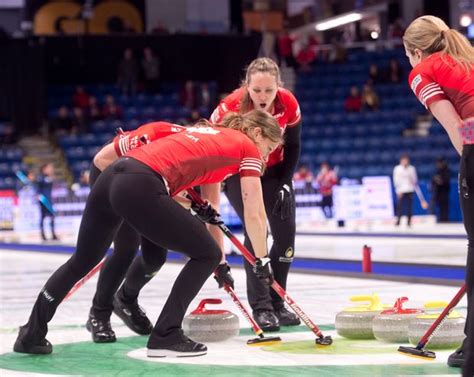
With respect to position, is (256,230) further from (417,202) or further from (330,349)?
(417,202)

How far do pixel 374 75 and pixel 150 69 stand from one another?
20.8 ft

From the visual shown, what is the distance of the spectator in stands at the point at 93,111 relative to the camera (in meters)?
28.9

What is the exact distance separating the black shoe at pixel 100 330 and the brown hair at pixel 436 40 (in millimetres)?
2645

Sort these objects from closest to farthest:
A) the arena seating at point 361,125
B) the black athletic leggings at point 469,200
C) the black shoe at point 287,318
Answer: the black athletic leggings at point 469,200
the black shoe at point 287,318
the arena seating at point 361,125

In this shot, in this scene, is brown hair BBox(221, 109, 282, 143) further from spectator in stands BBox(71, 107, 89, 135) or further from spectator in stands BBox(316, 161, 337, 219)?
spectator in stands BBox(71, 107, 89, 135)

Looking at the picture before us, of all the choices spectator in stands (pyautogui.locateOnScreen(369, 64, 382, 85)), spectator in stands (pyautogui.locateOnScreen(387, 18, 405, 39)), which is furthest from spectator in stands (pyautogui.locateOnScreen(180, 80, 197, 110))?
spectator in stands (pyautogui.locateOnScreen(387, 18, 405, 39))

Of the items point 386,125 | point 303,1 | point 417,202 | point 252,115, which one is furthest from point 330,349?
point 303,1

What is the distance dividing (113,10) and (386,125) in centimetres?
982

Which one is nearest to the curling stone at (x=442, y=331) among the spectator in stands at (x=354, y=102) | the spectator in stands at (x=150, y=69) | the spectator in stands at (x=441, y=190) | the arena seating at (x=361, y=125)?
the spectator in stands at (x=441, y=190)

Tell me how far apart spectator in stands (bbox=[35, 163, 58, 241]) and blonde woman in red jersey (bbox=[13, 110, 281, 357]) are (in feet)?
51.3

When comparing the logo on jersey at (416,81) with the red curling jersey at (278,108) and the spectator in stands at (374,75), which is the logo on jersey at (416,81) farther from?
the spectator in stands at (374,75)

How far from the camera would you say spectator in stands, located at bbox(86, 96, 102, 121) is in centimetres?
2889

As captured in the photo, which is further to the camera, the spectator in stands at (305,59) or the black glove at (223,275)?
the spectator in stands at (305,59)

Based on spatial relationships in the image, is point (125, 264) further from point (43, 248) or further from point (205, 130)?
point (43, 248)
